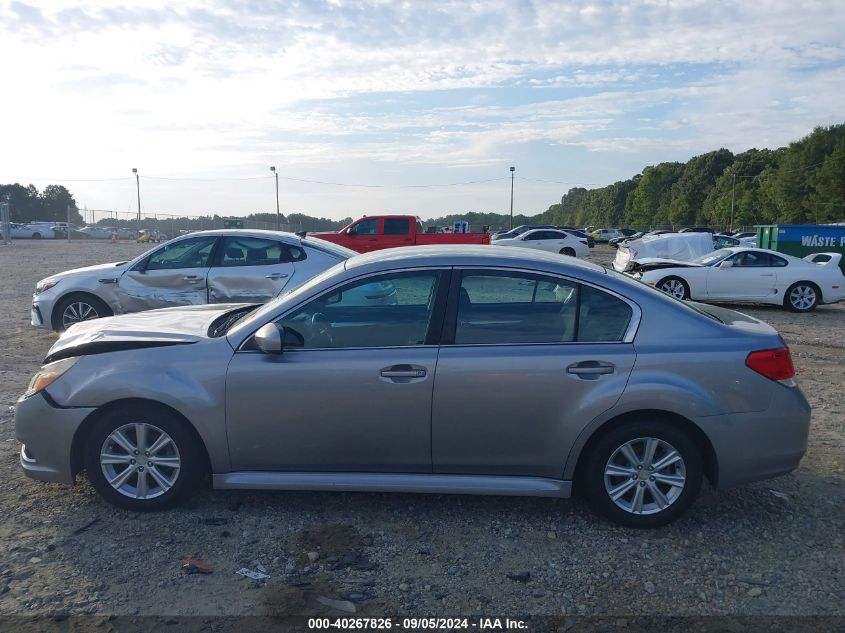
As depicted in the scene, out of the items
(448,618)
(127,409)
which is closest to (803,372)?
(448,618)

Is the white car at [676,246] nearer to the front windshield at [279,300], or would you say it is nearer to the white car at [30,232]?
the front windshield at [279,300]

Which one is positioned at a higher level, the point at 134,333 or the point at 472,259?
the point at 472,259

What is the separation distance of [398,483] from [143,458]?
5.20 ft

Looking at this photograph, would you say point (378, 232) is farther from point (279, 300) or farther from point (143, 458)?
point (143, 458)

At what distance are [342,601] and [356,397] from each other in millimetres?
1147

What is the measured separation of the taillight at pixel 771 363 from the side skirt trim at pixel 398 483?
130 cm

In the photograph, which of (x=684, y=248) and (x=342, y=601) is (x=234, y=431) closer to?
(x=342, y=601)

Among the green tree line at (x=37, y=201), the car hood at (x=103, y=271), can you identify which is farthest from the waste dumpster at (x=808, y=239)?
the green tree line at (x=37, y=201)

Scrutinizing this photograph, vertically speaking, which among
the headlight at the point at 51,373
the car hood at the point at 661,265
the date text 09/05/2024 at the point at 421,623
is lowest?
→ the date text 09/05/2024 at the point at 421,623

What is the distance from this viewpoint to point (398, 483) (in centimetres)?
426

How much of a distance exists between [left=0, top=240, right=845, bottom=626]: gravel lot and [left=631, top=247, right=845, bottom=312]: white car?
1035cm

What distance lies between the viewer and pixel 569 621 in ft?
11.1

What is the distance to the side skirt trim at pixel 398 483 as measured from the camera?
4.23 m

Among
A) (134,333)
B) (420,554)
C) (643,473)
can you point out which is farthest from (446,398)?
(134,333)
